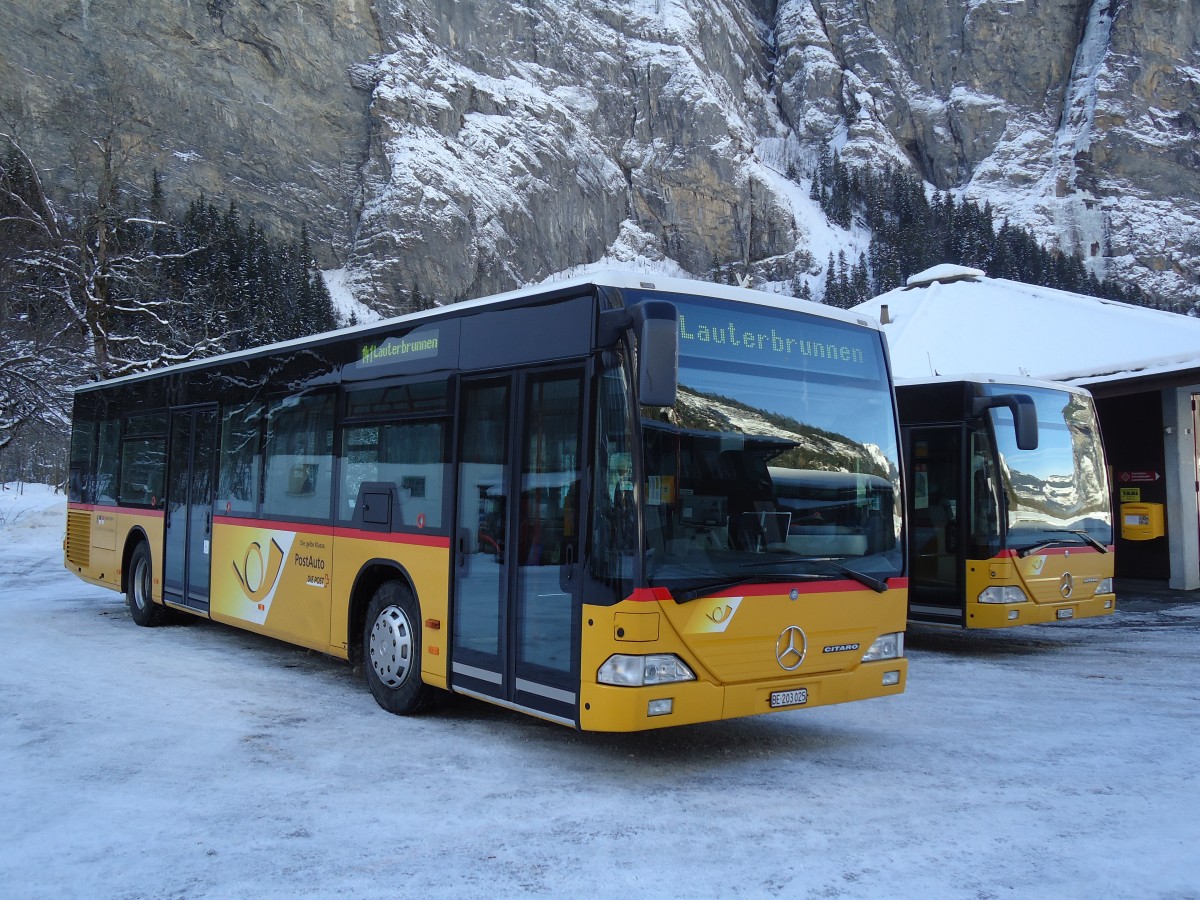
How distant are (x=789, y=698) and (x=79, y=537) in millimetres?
10790

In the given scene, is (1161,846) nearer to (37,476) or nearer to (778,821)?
(778,821)

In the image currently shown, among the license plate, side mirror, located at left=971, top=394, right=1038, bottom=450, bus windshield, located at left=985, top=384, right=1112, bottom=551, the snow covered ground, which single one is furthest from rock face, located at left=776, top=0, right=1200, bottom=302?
the license plate

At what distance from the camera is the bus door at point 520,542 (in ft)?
18.1

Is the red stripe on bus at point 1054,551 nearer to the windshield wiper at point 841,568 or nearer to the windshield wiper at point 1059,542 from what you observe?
the windshield wiper at point 1059,542

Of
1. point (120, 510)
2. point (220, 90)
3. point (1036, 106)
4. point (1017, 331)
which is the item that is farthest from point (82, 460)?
point (1036, 106)

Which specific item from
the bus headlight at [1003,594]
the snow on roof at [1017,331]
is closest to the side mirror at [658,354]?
the bus headlight at [1003,594]

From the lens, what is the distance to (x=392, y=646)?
702 cm

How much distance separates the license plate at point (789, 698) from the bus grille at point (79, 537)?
10.3 m

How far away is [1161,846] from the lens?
4.50 m

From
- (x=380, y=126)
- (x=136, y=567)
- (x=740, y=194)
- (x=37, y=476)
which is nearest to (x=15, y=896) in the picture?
(x=136, y=567)

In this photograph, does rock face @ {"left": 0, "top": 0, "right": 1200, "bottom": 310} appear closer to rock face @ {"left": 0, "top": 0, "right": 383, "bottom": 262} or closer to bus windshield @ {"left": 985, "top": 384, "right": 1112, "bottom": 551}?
rock face @ {"left": 0, "top": 0, "right": 383, "bottom": 262}

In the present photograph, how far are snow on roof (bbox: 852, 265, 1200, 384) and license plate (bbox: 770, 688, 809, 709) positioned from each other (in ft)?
41.6

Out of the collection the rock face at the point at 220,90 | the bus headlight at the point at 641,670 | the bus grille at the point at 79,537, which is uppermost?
the rock face at the point at 220,90

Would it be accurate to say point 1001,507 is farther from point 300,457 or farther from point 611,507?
point 300,457
